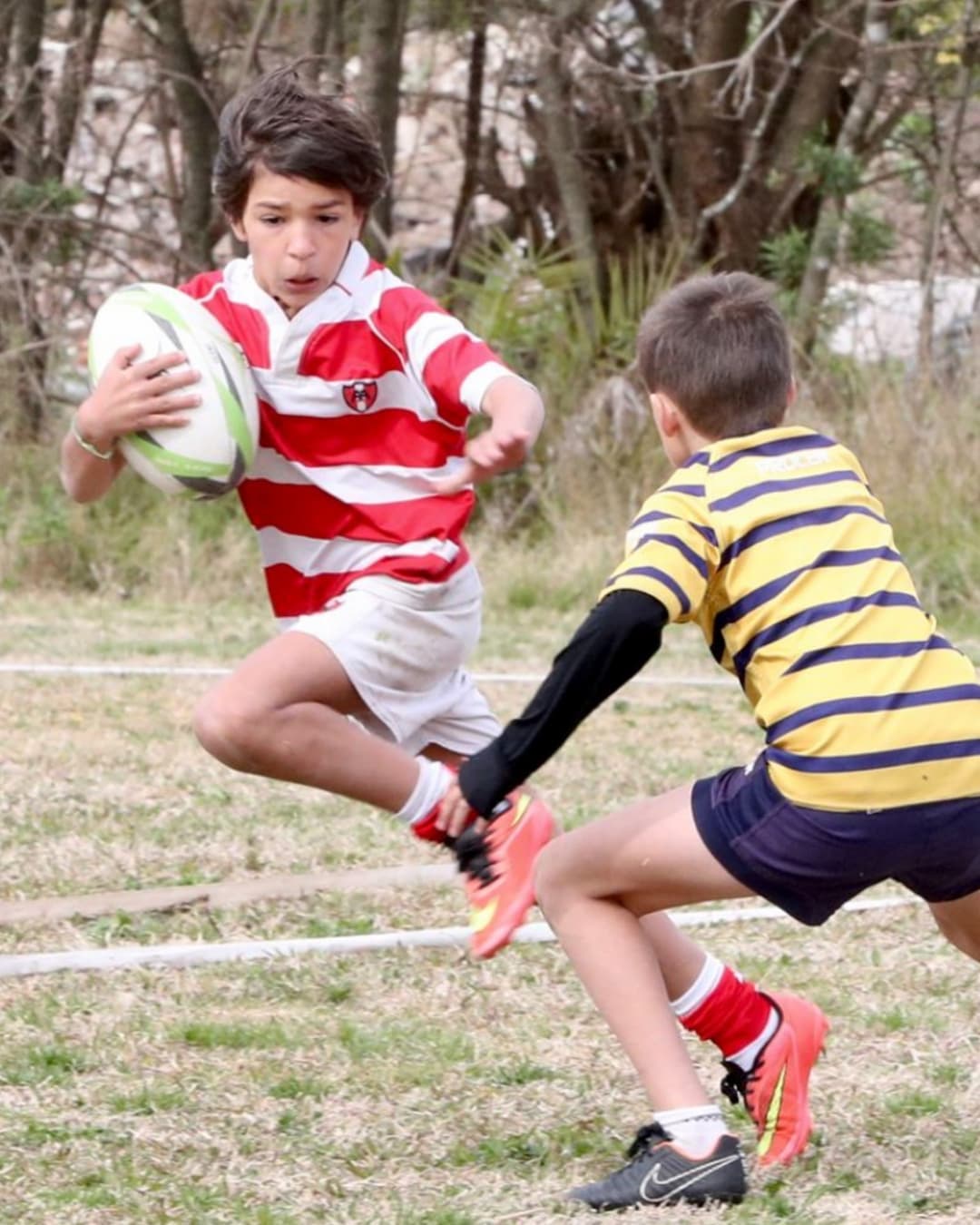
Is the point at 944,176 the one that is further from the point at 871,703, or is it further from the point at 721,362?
the point at 871,703

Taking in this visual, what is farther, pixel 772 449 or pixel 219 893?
pixel 219 893

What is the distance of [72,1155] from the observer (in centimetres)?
320

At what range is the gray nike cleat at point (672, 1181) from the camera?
9.82 feet

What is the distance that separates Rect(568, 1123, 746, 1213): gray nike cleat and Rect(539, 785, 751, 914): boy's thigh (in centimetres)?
35

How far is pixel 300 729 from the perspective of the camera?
4066 mm

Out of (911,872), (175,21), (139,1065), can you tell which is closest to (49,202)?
(175,21)

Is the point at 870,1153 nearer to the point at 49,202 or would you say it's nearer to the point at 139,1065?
the point at 139,1065

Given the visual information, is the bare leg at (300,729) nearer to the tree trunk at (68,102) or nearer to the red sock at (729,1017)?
the red sock at (729,1017)

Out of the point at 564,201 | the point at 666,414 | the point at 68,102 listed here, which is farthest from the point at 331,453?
the point at 68,102

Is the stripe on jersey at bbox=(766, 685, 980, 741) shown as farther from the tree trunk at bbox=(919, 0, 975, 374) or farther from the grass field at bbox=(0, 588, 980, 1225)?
the tree trunk at bbox=(919, 0, 975, 374)

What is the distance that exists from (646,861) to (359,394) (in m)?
1.55

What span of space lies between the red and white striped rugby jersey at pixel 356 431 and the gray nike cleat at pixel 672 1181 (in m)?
1.52

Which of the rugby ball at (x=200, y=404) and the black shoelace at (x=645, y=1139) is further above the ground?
the rugby ball at (x=200, y=404)

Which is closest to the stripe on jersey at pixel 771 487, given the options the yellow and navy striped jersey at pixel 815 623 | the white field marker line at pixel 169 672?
the yellow and navy striped jersey at pixel 815 623
